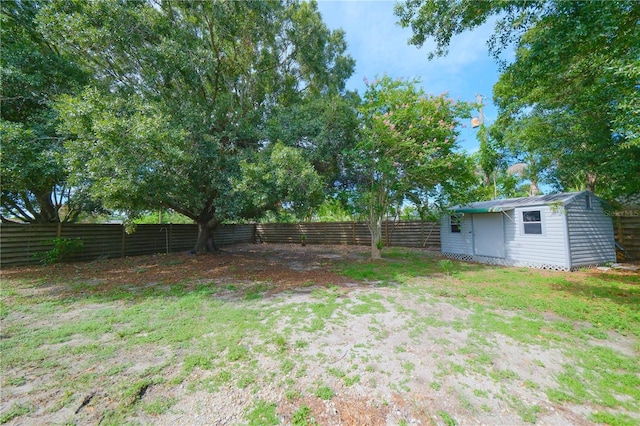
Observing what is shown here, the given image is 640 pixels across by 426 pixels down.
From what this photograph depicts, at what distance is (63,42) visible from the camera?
7.16 metres

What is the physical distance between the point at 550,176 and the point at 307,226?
12349 mm

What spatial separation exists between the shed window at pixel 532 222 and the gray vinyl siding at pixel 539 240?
0.28 feet

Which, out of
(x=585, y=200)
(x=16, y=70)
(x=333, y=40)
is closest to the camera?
(x=16, y=70)

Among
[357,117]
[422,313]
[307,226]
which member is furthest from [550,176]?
[307,226]

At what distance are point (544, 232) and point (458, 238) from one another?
2.72 metres

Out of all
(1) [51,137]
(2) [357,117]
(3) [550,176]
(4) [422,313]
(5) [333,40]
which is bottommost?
(4) [422,313]

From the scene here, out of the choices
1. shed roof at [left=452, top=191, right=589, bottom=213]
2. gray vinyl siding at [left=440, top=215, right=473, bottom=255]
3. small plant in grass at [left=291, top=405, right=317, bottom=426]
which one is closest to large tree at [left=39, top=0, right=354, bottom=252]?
small plant in grass at [left=291, top=405, right=317, bottom=426]

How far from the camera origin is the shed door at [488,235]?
28.0 ft

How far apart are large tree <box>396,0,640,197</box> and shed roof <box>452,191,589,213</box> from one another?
1.16 metres

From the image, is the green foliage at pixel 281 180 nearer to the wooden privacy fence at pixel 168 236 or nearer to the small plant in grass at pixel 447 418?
the small plant in grass at pixel 447 418

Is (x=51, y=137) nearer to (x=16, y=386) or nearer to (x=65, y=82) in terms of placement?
(x=65, y=82)

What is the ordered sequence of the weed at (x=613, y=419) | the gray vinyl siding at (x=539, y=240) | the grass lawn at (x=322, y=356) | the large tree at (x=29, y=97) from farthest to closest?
1. the gray vinyl siding at (x=539, y=240)
2. the large tree at (x=29, y=97)
3. the grass lawn at (x=322, y=356)
4. the weed at (x=613, y=419)

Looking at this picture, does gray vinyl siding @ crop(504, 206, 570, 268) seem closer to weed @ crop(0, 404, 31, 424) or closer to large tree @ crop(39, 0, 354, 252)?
large tree @ crop(39, 0, 354, 252)

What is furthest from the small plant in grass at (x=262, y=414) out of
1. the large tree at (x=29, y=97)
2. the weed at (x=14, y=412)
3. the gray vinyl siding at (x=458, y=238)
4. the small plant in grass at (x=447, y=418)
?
the gray vinyl siding at (x=458, y=238)
